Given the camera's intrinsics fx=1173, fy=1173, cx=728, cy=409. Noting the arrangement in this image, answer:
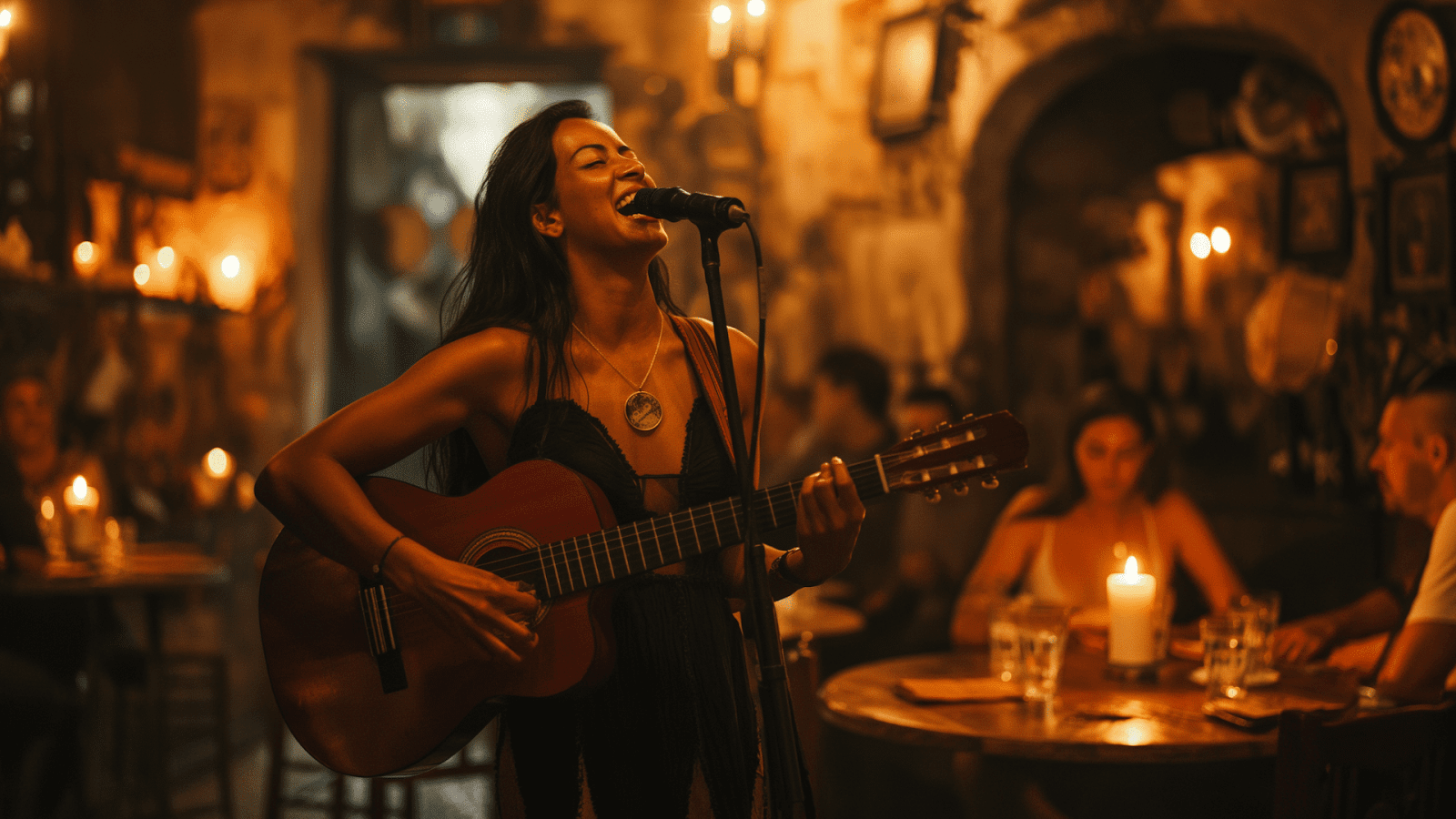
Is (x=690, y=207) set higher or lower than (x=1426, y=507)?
higher

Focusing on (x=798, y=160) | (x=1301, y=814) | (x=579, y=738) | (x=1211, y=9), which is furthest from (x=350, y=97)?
(x=1301, y=814)

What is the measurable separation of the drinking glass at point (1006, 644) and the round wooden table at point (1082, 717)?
4.1 inches

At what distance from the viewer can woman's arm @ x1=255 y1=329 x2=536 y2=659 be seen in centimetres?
158

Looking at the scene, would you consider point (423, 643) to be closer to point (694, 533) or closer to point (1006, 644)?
point (694, 533)

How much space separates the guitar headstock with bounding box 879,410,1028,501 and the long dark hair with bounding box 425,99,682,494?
0.50m

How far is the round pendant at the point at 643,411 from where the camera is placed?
5.58ft

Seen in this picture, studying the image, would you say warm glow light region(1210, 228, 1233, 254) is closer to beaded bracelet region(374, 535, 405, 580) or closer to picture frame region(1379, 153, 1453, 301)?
picture frame region(1379, 153, 1453, 301)

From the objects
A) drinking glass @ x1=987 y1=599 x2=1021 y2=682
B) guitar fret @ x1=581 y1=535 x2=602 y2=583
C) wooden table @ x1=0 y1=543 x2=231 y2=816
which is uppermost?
guitar fret @ x1=581 y1=535 x2=602 y2=583

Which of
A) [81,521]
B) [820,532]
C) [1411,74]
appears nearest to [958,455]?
[820,532]

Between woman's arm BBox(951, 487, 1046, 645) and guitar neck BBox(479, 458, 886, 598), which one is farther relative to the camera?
woman's arm BBox(951, 487, 1046, 645)

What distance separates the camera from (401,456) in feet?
5.60

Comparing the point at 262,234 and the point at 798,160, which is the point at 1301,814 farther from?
the point at 262,234

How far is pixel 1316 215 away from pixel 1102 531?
68.4 inches

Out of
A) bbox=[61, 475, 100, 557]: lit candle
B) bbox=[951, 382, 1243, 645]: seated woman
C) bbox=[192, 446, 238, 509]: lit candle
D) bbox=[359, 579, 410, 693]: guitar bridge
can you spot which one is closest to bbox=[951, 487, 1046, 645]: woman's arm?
bbox=[951, 382, 1243, 645]: seated woman
